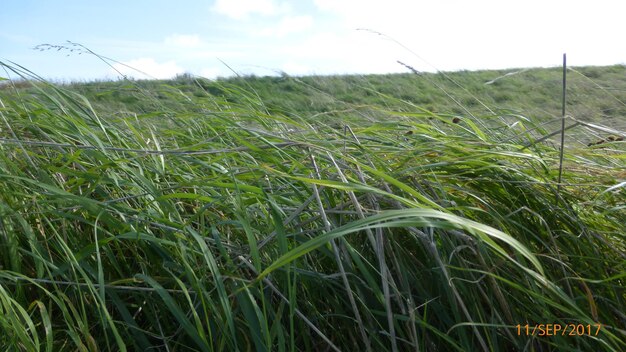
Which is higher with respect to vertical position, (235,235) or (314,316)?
(235,235)

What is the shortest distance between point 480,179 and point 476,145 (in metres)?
0.17

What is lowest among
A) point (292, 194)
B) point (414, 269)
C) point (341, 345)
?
point (341, 345)

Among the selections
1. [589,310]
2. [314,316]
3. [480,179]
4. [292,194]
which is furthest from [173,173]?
[589,310]

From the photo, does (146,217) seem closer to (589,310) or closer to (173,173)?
(173,173)

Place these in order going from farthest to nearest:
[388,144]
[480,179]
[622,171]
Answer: [388,144]
[622,171]
[480,179]

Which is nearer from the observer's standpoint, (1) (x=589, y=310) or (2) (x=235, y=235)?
(1) (x=589, y=310)

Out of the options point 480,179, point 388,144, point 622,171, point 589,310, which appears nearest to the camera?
point 589,310

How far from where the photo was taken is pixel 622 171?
Result: 1.31 m
